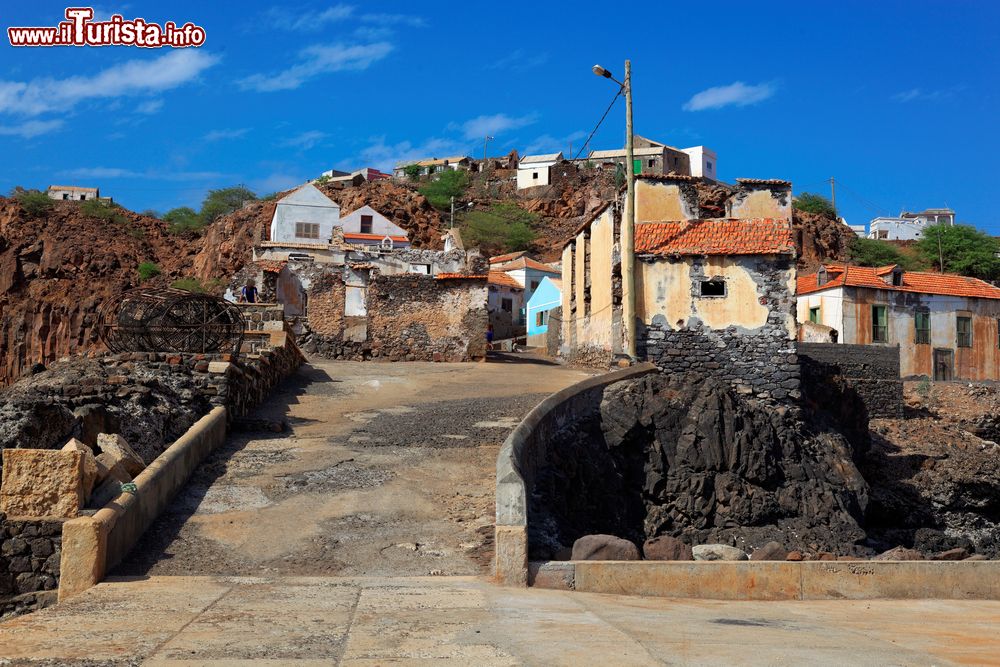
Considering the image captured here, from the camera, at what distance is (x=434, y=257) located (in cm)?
4659

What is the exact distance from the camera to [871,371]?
3081 centimetres

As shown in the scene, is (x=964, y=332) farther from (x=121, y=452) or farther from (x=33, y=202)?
(x=33, y=202)

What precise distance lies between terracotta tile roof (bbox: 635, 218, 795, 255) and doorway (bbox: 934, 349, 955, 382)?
19.3m

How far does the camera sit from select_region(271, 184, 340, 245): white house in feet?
171

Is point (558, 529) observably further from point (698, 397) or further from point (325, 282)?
point (325, 282)

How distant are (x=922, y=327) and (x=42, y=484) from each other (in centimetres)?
3614

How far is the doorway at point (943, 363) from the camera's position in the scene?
1426 inches

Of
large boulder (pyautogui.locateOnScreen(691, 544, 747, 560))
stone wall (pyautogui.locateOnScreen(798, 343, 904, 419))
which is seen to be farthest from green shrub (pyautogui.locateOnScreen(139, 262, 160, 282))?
large boulder (pyautogui.locateOnScreen(691, 544, 747, 560))

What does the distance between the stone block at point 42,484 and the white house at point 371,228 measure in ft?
158

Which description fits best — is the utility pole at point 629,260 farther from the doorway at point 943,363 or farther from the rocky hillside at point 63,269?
the rocky hillside at point 63,269

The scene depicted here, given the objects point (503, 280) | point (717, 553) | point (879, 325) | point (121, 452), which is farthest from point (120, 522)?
point (503, 280)


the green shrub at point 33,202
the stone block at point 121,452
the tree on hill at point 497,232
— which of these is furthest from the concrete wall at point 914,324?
the green shrub at point 33,202

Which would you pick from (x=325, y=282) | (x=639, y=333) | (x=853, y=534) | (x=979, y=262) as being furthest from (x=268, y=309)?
(x=979, y=262)

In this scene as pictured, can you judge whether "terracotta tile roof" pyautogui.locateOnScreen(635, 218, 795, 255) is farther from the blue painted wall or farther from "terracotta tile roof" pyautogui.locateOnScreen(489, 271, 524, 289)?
"terracotta tile roof" pyautogui.locateOnScreen(489, 271, 524, 289)
